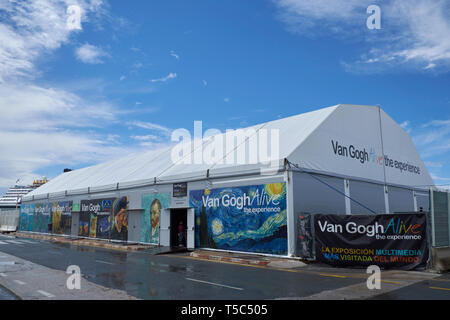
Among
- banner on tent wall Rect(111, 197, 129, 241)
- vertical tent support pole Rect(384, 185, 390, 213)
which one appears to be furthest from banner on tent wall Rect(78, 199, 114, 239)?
vertical tent support pole Rect(384, 185, 390, 213)

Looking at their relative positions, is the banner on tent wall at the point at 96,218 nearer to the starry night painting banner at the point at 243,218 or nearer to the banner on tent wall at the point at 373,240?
the starry night painting banner at the point at 243,218

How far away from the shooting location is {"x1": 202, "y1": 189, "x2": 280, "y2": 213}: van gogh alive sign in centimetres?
1714

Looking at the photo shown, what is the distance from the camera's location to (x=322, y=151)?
62.2 feet

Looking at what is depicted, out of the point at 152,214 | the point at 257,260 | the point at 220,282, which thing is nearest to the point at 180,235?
the point at 152,214

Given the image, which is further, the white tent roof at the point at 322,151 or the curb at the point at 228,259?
the white tent roof at the point at 322,151

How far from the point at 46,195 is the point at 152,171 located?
70.1ft

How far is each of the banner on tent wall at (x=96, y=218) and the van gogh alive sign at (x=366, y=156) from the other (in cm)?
1832

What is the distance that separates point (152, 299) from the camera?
8.02 m

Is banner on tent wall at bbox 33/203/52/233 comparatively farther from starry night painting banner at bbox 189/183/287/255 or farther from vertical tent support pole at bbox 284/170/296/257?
vertical tent support pole at bbox 284/170/296/257

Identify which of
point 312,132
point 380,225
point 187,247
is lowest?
point 187,247

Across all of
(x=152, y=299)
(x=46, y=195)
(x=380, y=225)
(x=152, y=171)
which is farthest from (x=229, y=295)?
(x=46, y=195)

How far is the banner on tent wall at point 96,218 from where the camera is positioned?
2891cm

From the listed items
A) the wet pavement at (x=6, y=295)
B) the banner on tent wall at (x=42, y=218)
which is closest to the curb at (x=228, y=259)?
the wet pavement at (x=6, y=295)
